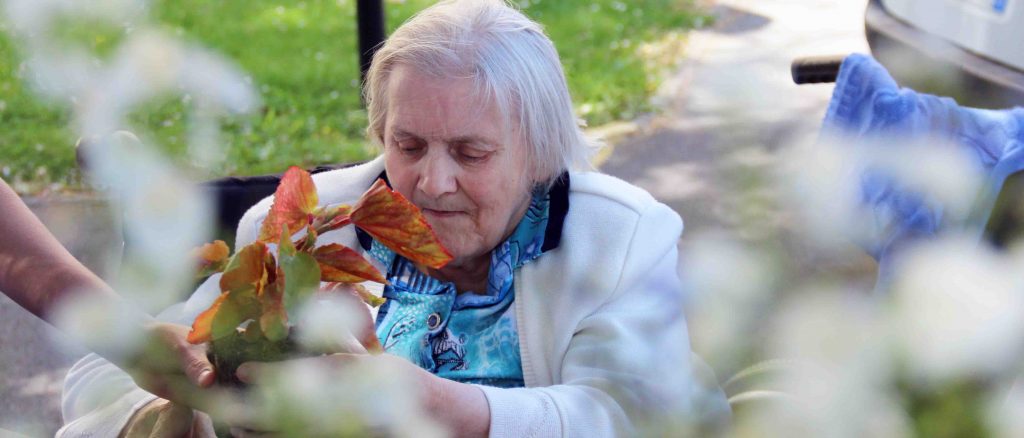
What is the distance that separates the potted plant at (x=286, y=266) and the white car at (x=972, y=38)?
148cm

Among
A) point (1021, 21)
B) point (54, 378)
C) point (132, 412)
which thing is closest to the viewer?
point (132, 412)

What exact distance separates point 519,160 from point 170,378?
2.87ft

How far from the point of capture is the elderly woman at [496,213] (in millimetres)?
1759

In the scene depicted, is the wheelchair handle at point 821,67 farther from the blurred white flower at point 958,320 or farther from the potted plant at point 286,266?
the blurred white flower at point 958,320

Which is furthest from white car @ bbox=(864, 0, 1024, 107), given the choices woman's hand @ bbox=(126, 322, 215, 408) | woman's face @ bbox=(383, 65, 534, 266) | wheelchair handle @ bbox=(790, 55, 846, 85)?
woman's hand @ bbox=(126, 322, 215, 408)

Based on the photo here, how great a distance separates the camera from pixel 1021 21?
2846mm

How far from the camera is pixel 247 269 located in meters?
0.99

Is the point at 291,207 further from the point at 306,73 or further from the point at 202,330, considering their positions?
the point at 306,73

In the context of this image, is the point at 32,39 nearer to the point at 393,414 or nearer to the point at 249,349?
the point at 249,349

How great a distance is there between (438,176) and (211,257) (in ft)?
2.41

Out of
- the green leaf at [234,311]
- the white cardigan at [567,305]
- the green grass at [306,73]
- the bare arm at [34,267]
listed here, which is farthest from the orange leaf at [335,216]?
the green grass at [306,73]

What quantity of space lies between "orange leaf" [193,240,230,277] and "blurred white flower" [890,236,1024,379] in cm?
64

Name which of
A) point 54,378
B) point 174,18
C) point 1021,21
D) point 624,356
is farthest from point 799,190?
point 174,18

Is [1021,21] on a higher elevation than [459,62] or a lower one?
lower
